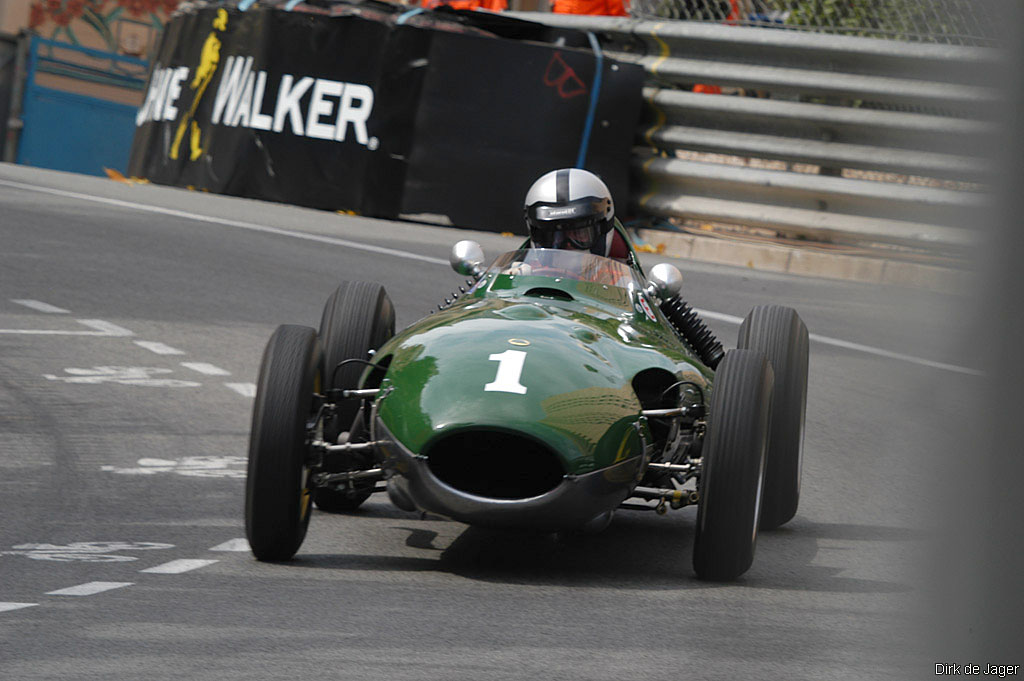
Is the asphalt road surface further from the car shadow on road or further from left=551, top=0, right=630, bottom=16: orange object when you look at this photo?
left=551, top=0, right=630, bottom=16: orange object

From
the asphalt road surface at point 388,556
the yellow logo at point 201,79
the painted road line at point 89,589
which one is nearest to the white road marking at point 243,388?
the asphalt road surface at point 388,556

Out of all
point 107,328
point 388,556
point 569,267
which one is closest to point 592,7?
point 107,328

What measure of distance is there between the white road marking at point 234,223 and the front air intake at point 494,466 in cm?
637

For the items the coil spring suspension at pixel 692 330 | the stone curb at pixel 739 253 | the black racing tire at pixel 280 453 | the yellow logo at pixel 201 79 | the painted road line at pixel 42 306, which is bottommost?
the painted road line at pixel 42 306

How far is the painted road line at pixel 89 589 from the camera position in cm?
388

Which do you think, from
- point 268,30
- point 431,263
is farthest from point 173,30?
point 431,263

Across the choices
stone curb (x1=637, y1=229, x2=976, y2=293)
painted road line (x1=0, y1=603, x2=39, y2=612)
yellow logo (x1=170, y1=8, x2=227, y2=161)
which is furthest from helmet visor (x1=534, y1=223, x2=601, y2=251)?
yellow logo (x1=170, y1=8, x2=227, y2=161)

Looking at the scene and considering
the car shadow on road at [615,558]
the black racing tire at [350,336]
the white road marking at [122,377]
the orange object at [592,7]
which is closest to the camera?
the car shadow on road at [615,558]

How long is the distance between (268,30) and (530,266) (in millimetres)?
8862

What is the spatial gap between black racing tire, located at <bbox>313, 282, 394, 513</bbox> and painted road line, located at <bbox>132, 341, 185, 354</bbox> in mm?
2323

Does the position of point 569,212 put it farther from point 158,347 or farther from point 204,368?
point 158,347

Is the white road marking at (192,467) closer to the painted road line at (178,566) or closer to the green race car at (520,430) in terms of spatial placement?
the green race car at (520,430)

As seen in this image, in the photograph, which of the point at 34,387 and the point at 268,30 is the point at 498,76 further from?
the point at 34,387

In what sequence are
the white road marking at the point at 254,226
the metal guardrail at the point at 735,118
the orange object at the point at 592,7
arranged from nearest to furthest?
the white road marking at the point at 254,226 < the metal guardrail at the point at 735,118 < the orange object at the point at 592,7
